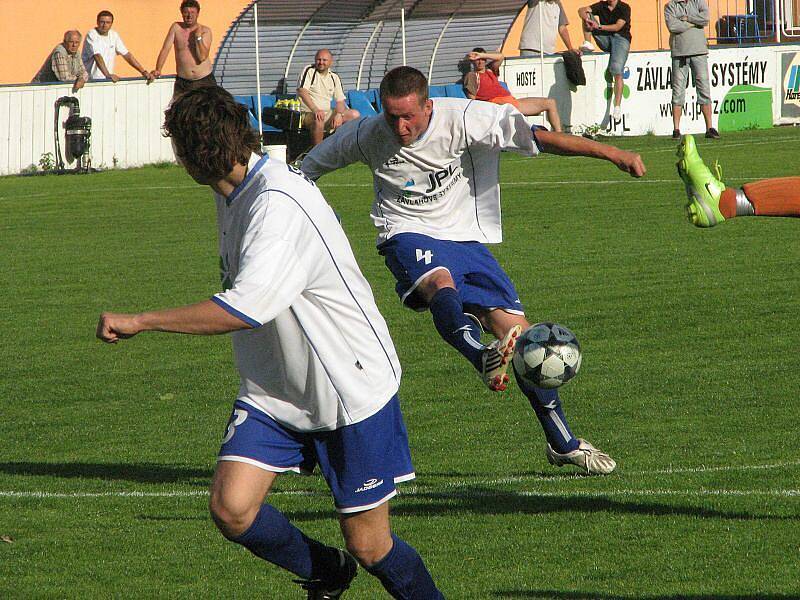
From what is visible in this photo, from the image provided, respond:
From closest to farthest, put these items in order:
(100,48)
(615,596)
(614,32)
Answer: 1. (615,596)
2. (100,48)
3. (614,32)

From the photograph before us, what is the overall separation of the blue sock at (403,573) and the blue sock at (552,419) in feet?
7.36

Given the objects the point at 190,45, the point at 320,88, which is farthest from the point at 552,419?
the point at 320,88

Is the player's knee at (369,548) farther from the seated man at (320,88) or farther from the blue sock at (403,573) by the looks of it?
the seated man at (320,88)

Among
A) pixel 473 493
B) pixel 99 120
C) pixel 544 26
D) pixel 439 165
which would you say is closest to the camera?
pixel 473 493

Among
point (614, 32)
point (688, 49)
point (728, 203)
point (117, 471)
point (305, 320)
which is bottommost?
point (117, 471)

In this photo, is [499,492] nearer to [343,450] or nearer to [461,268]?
[461,268]

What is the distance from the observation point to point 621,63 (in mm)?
25406

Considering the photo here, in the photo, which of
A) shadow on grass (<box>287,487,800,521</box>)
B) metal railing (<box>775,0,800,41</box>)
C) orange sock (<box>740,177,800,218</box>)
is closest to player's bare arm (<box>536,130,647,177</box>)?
orange sock (<box>740,177,800,218</box>)

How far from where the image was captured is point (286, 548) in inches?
180

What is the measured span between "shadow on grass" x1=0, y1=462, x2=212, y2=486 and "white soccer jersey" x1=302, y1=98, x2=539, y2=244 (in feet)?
5.32

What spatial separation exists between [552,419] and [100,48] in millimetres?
19497

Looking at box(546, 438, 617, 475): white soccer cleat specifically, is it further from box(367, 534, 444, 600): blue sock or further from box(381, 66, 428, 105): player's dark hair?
box(367, 534, 444, 600): blue sock

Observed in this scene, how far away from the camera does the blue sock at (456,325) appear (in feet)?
22.2

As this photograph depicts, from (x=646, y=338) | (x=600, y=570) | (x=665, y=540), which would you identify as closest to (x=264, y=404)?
(x=600, y=570)
